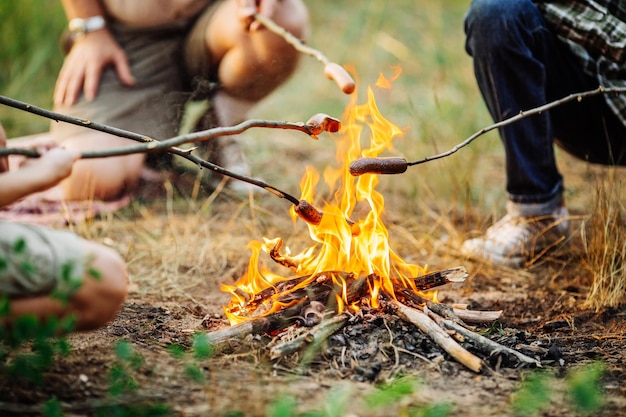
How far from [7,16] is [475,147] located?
298 cm

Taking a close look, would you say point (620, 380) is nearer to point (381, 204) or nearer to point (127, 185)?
point (381, 204)

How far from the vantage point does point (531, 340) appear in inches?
83.4

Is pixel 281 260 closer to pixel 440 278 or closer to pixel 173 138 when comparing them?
pixel 440 278

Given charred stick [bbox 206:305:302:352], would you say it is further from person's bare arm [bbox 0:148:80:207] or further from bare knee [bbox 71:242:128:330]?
person's bare arm [bbox 0:148:80:207]

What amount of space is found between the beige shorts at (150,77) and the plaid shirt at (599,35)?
1.67 meters

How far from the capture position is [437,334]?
6.36ft

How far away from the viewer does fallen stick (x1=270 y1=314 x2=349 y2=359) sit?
1.86 m

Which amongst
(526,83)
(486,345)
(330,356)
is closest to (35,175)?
(330,356)

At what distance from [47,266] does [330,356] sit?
0.74 metres

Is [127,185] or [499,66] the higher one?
[499,66]

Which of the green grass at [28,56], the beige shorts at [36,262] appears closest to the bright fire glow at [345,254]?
the beige shorts at [36,262]

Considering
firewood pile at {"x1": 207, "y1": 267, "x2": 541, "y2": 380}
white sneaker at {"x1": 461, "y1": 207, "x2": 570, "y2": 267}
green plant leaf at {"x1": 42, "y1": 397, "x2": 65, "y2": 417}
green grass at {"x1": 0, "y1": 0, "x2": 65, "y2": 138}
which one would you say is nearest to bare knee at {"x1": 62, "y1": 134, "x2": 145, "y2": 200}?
green grass at {"x1": 0, "y1": 0, "x2": 65, "y2": 138}

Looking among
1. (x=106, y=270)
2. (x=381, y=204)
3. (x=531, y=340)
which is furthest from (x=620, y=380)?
(x=106, y=270)

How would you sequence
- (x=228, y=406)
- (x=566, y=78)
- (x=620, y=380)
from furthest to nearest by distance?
(x=566, y=78), (x=620, y=380), (x=228, y=406)
